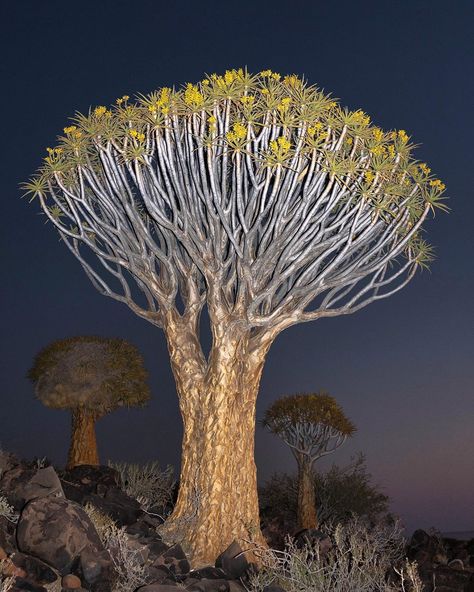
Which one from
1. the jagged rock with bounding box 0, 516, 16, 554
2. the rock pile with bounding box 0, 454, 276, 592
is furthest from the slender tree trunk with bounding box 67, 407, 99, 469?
the jagged rock with bounding box 0, 516, 16, 554

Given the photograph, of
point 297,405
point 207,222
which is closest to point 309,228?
point 207,222

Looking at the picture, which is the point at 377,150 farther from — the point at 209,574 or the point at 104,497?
the point at 104,497

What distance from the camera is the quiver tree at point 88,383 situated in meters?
16.0

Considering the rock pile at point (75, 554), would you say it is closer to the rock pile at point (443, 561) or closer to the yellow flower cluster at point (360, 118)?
the rock pile at point (443, 561)

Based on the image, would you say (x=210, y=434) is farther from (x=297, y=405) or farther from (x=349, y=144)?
(x=297, y=405)

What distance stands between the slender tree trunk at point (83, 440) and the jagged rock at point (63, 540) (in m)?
8.79

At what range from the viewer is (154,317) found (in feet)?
35.5

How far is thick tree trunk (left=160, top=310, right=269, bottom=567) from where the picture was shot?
9.41 metres

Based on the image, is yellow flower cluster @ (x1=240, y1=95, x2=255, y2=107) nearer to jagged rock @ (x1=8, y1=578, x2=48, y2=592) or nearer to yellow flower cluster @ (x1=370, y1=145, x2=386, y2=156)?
yellow flower cluster @ (x1=370, y1=145, x2=386, y2=156)

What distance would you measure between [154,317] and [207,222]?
1.72 meters

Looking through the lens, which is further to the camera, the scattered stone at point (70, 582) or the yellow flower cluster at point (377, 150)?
the yellow flower cluster at point (377, 150)

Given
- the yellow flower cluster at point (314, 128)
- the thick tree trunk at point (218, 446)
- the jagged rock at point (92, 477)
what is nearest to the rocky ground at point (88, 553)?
the thick tree trunk at point (218, 446)

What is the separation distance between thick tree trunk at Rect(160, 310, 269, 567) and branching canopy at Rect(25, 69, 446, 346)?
0.56 metres

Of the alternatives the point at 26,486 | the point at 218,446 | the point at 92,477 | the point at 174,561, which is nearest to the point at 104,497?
the point at 92,477
